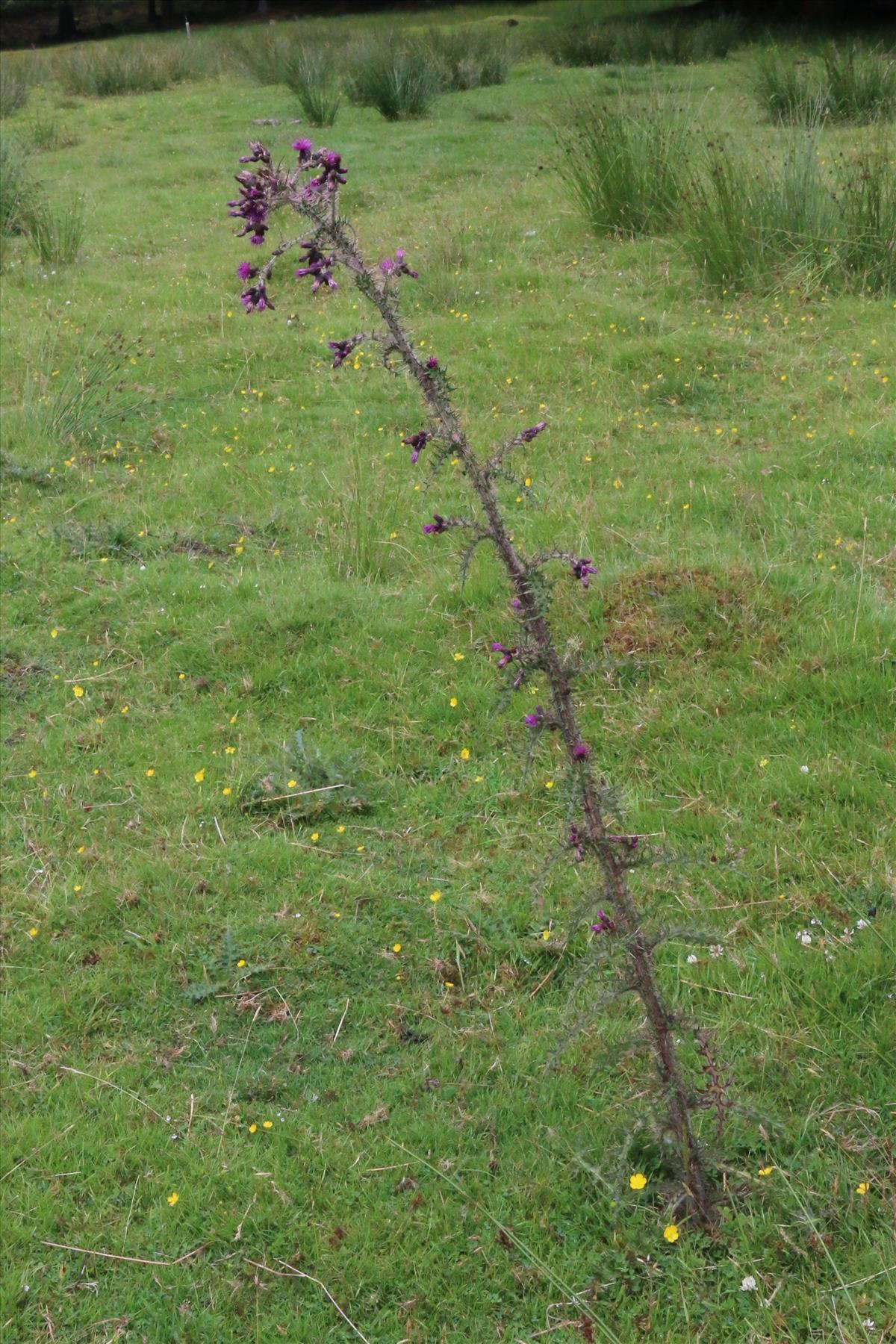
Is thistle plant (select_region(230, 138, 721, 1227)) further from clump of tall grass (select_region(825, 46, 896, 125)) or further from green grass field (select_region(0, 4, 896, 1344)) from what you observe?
clump of tall grass (select_region(825, 46, 896, 125))

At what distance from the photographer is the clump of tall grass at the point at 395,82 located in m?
17.5

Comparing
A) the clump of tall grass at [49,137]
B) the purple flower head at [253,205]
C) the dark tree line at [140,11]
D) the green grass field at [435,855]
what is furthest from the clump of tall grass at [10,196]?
the dark tree line at [140,11]

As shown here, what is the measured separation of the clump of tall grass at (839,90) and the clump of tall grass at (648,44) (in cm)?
604

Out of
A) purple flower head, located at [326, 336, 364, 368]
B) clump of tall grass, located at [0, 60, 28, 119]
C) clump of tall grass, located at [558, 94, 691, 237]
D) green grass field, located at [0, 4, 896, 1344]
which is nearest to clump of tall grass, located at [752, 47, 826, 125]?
clump of tall grass, located at [558, 94, 691, 237]

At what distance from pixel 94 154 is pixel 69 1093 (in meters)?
16.9

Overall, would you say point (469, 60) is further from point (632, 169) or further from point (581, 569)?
point (581, 569)

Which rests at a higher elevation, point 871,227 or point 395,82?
point 395,82

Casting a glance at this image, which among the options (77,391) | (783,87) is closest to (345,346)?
(77,391)

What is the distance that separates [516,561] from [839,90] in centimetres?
1334

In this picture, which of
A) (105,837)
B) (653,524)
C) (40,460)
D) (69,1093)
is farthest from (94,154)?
(69,1093)

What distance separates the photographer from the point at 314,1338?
2.63m

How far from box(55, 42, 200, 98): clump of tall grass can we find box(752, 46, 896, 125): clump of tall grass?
14095 mm

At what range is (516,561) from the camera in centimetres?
244

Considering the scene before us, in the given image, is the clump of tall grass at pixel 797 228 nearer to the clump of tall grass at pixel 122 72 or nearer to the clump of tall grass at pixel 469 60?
the clump of tall grass at pixel 469 60
